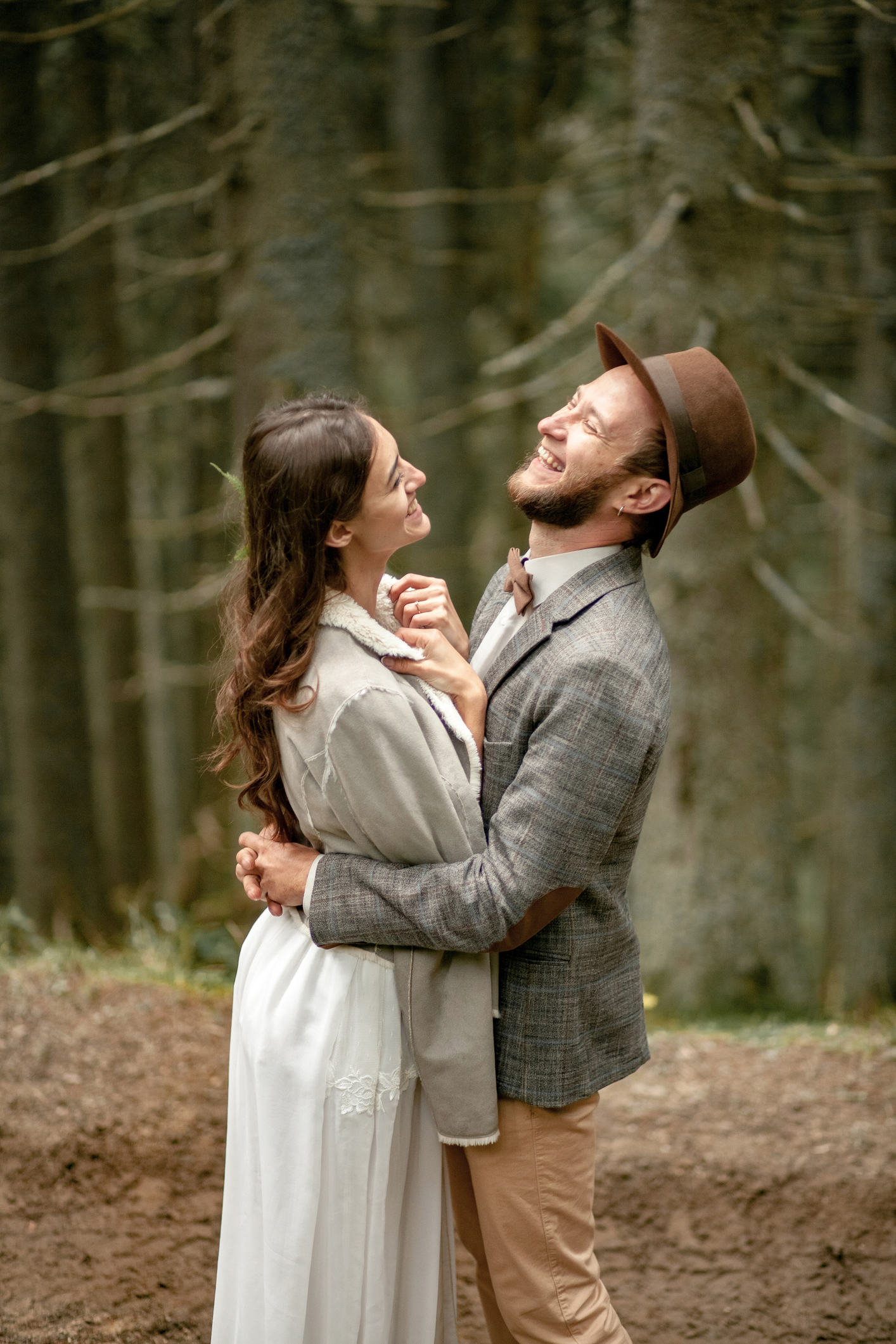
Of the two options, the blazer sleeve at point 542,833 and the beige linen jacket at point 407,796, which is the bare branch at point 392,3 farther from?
the blazer sleeve at point 542,833

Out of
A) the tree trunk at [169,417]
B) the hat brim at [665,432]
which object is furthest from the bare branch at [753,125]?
the hat brim at [665,432]

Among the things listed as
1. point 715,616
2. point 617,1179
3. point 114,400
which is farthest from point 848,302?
point 114,400

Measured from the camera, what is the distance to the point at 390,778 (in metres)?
1.97

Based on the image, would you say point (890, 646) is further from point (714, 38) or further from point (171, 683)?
point (171, 683)

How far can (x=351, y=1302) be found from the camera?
2129 mm

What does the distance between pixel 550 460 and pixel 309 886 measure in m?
1.02

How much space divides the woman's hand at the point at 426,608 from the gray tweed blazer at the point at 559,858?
139 millimetres

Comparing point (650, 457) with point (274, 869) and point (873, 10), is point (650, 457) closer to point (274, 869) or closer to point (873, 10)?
point (274, 869)

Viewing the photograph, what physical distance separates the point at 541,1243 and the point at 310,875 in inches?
34.1

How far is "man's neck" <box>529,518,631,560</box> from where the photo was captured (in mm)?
2322

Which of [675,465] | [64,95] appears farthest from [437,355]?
[675,465]

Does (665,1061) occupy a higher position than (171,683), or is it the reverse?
(665,1061)

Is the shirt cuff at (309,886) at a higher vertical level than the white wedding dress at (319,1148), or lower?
higher

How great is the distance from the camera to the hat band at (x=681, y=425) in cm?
216
